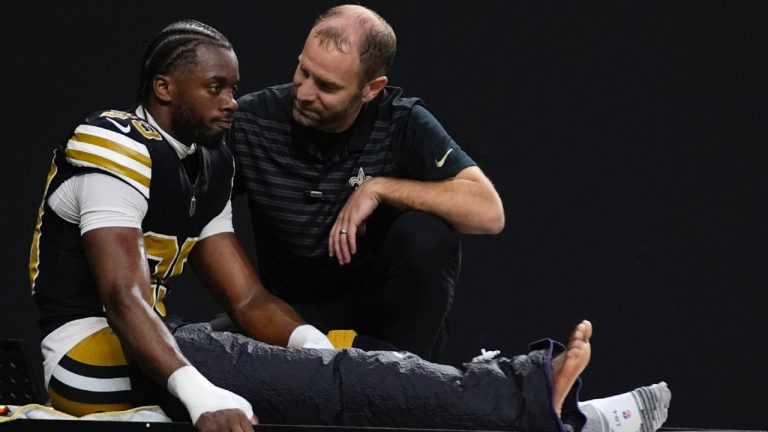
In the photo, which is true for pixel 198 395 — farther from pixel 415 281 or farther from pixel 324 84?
pixel 324 84

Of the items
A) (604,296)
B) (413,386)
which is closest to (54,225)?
(413,386)

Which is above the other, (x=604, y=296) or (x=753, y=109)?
(x=753, y=109)

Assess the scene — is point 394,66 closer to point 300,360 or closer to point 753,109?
point 753,109

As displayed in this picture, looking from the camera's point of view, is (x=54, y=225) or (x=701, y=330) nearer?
(x=54, y=225)

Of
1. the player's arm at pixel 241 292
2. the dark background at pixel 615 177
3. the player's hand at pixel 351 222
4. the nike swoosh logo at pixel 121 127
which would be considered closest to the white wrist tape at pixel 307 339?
the player's arm at pixel 241 292

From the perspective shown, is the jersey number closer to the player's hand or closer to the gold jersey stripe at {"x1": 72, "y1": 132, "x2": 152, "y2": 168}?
the gold jersey stripe at {"x1": 72, "y1": 132, "x2": 152, "y2": 168}

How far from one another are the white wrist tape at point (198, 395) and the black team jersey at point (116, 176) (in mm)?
159

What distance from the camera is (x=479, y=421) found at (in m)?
1.90

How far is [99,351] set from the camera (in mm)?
2033

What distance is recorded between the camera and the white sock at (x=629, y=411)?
2061mm

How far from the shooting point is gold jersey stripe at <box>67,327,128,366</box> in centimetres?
203

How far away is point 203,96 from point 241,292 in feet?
1.25

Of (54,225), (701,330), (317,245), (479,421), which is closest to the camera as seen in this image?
(479,421)

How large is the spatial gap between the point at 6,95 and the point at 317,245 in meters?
0.98
